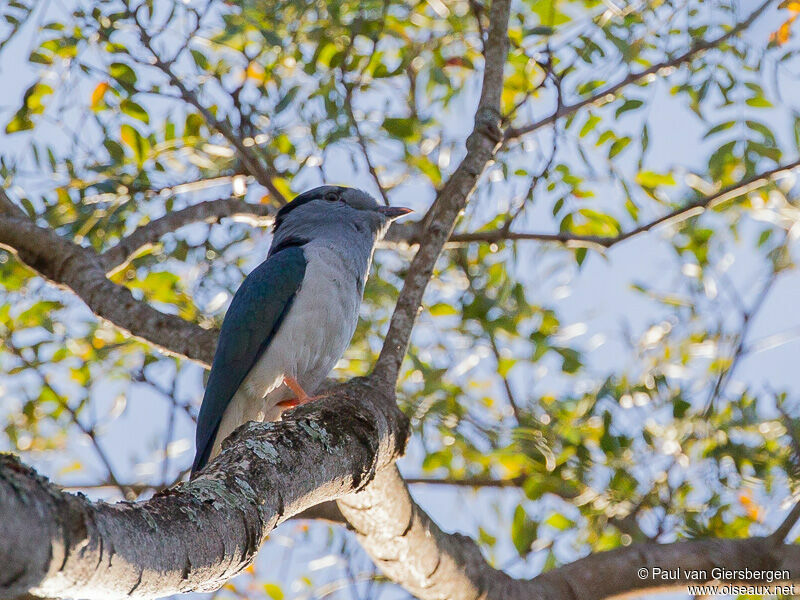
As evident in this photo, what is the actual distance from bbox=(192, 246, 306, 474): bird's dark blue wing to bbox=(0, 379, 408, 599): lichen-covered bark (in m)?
1.10

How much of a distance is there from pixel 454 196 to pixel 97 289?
4.93 ft

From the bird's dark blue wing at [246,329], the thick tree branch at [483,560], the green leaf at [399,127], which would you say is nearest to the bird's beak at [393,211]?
the green leaf at [399,127]

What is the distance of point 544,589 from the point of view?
11.4 ft

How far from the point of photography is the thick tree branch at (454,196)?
10.3 feet

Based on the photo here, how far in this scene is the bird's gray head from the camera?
14.2ft

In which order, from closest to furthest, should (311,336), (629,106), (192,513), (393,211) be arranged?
(192,513) → (311,336) → (629,106) → (393,211)

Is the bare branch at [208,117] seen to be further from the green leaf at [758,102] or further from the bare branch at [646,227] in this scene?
the green leaf at [758,102]

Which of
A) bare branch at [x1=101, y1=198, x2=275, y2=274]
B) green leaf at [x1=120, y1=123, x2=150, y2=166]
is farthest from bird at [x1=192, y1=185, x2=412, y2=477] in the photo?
green leaf at [x1=120, y1=123, x2=150, y2=166]

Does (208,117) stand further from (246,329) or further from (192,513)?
(192,513)

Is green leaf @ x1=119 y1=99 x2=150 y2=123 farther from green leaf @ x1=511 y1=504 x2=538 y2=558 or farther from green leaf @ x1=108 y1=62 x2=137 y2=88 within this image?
green leaf @ x1=511 y1=504 x2=538 y2=558

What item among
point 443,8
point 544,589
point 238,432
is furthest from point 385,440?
point 443,8

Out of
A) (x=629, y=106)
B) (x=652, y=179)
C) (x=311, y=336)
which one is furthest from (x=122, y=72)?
(x=652, y=179)

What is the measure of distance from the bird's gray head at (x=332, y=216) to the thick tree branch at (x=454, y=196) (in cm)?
87

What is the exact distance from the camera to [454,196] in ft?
11.1
